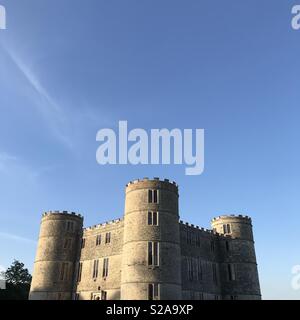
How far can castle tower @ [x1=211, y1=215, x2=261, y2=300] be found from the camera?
42.6m

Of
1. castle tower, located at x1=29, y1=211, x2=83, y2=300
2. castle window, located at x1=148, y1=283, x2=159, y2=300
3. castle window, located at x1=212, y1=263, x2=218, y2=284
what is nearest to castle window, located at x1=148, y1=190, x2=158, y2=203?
castle window, located at x1=148, y1=283, x2=159, y2=300

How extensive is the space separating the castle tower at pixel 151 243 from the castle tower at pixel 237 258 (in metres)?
12.8

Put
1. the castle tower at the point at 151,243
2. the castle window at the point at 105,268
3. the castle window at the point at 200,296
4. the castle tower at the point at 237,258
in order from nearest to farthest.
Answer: the castle tower at the point at 151,243, the castle window at the point at 200,296, the castle window at the point at 105,268, the castle tower at the point at 237,258

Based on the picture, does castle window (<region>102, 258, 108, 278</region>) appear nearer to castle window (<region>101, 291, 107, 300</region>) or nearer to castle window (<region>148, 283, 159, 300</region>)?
castle window (<region>101, 291, 107, 300</region>)

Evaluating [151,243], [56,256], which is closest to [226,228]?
[151,243]

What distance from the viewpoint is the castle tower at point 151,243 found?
104 feet

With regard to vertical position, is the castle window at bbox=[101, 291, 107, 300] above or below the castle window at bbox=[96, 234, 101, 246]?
below

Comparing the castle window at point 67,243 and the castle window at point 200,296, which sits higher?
the castle window at point 67,243

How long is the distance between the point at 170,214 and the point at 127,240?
5.30 m

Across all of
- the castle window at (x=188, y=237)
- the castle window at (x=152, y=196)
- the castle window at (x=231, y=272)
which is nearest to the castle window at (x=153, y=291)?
the castle window at (x=152, y=196)

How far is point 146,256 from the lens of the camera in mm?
32625

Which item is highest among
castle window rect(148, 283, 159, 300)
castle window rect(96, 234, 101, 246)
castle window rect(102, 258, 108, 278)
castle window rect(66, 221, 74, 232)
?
castle window rect(66, 221, 74, 232)

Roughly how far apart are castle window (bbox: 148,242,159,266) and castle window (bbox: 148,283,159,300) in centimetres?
192

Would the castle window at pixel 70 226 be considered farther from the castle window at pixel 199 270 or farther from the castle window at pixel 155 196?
the castle window at pixel 199 270
